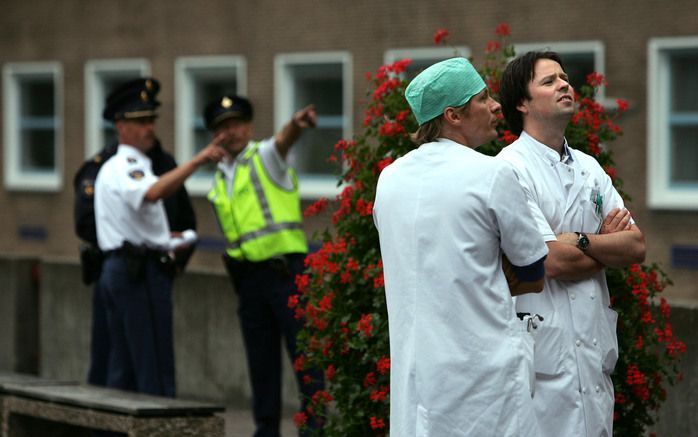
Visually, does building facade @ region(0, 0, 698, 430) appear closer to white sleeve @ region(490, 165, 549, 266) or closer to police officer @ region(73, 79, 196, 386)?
police officer @ region(73, 79, 196, 386)

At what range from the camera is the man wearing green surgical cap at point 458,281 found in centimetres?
510

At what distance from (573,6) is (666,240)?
3178 millimetres

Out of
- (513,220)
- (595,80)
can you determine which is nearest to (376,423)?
(595,80)

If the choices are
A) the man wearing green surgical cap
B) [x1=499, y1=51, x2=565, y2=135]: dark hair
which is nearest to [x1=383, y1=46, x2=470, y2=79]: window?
[x1=499, y1=51, x2=565, y2=135]: dark hair

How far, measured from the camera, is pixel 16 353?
1438 centimetres

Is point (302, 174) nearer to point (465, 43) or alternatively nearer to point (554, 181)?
point (465, 43)

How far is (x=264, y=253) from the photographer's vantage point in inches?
371

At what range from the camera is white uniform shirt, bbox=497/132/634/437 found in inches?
220

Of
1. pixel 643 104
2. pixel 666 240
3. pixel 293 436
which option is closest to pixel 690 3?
pixel 643 104

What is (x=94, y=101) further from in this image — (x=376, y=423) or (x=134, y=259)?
(x=376, y=423)

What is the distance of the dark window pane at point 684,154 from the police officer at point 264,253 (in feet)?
38.2

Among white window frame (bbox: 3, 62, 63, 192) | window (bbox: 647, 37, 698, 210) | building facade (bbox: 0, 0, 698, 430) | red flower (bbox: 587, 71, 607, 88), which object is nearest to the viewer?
red flower (bbox: 587, 71, 607, 88)

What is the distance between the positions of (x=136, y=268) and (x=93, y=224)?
733 millimetres

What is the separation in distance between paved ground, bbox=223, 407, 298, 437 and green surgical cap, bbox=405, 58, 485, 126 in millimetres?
5401
